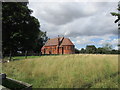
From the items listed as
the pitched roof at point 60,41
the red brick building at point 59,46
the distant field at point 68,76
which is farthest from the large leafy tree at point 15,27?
the pitched roof at point 60,41

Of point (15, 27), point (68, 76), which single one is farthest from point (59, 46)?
point (68, 76)

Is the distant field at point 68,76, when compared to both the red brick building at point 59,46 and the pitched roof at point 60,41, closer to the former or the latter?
the red brick building at point 59,46

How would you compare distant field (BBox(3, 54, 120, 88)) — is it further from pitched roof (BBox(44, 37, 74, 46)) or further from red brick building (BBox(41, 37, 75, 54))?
pitched roof (BBox(44, 37, 74, 46))

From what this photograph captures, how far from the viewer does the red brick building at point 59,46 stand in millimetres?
49588

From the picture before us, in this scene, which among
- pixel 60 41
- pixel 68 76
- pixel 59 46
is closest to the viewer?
pixel 68 76

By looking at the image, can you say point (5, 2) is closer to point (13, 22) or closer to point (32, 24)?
point (13, 22)

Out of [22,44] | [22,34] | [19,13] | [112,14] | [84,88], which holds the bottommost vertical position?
[84,88]

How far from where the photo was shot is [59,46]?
52.1m

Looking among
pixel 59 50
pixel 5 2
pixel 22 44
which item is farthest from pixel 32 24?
pixel 59 50

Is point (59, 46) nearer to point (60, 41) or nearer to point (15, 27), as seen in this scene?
point (60, 41)

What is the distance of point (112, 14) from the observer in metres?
9.45

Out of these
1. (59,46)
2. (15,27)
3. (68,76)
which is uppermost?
(15,27)

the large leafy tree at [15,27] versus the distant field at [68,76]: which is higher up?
the large leafy tree at [15,27]

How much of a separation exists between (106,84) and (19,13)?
14.2 m
